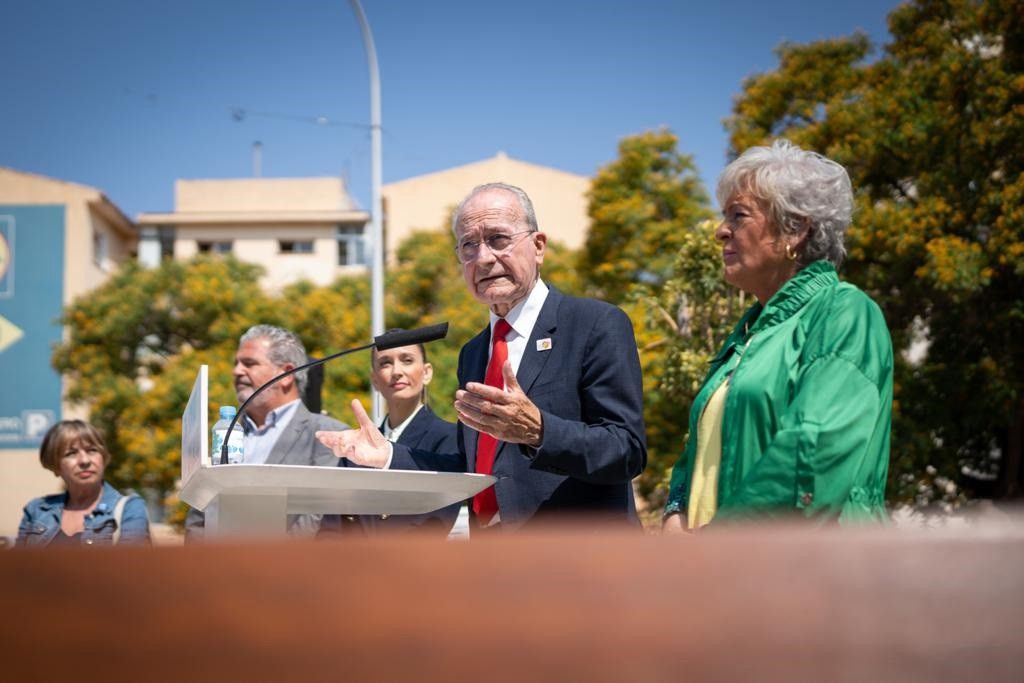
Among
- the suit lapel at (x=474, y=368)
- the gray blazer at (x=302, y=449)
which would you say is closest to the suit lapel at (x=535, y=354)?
the suit lapel at (x=474, y=368)

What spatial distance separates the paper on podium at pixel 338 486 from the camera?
7.00 ft

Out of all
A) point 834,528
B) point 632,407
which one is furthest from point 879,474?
point 834,528

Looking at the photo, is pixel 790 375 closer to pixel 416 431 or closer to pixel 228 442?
pixel 228 442

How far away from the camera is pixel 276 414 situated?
4910 millimetres

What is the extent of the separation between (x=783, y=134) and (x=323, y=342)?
1216 centimetres

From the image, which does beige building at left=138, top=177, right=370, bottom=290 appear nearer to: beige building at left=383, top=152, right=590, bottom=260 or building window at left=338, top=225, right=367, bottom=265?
building window at left=338, top=225, right=367, bottom=265

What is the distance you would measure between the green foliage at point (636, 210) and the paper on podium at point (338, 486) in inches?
828

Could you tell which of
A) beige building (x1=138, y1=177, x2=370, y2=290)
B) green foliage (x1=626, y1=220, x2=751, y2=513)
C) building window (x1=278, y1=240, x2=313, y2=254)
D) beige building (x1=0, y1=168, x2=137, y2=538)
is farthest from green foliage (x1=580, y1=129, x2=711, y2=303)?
building window (x1=278, y1=240, x2=313, y2=254)

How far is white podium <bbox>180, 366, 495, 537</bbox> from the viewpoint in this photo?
2146 millimetres

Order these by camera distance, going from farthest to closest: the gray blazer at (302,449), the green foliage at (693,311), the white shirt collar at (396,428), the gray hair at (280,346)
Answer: the green foliage at (693,311)
the gray hair at (280,346)
the gray blazer at (302,449)
the white shirt collar at (396,428)

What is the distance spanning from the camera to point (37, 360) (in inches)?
1348

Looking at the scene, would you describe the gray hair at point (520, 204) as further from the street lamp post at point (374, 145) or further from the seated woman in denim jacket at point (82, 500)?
the street lamp post at point (374, 145)

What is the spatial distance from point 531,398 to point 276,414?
2321 millimetres

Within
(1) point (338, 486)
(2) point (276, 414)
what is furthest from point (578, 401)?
(2) point (276, 414)
